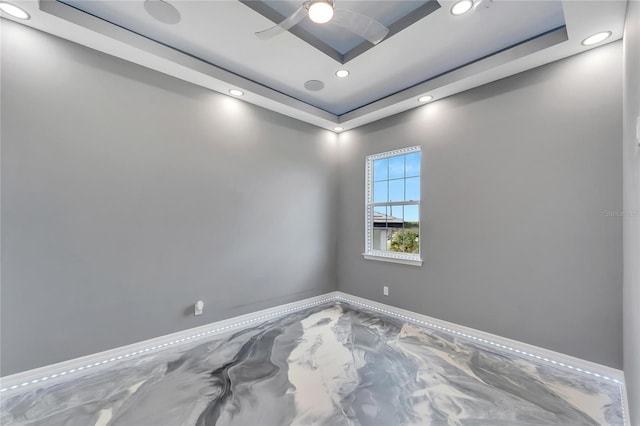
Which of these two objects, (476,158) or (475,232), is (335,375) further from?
(476,158)

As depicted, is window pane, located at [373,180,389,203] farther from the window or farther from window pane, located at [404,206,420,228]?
window pane, located at [404,206,420,228]

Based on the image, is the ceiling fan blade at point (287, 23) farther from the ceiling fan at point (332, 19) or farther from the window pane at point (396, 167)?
the window pane at point (396, 167)

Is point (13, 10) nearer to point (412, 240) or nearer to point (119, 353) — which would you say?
point (119, 353)

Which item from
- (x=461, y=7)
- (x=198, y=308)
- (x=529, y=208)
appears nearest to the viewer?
(x=461, y=7)

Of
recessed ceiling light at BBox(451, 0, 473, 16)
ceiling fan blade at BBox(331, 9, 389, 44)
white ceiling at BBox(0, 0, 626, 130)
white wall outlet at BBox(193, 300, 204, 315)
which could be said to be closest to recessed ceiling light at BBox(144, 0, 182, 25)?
white ceiling at BBox(0, 0, 626, 130)

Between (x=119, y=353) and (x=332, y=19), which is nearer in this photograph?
(x=332, y=19)

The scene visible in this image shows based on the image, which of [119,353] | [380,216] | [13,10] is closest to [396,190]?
[380,216]

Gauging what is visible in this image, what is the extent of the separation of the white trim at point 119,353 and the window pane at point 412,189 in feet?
7.67

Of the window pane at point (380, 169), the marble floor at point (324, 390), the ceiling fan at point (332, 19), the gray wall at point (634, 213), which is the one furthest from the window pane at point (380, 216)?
the gray wall at point (634, 213)

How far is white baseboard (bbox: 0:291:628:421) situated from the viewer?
2.06 m

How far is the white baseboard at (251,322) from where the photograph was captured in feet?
6.76

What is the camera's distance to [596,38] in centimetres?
210

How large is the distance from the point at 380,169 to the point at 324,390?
117 inches

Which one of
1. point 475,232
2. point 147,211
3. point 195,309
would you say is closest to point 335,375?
point 195,309
